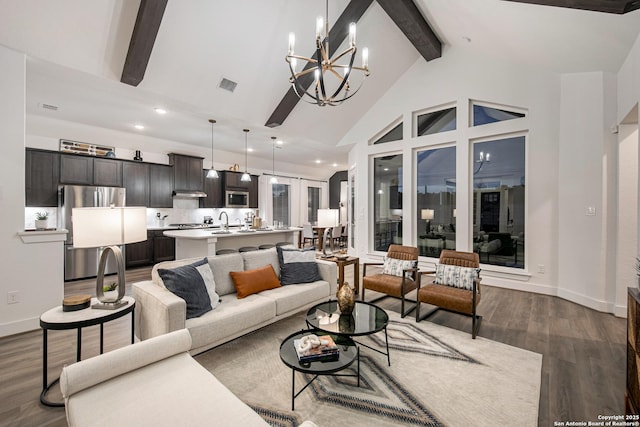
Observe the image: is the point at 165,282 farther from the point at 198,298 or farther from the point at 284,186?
the point at 284,186

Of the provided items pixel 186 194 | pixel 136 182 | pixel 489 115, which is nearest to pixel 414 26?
pixel 489 115

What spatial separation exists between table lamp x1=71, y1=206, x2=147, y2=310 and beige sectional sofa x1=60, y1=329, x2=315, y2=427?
0.82 meters

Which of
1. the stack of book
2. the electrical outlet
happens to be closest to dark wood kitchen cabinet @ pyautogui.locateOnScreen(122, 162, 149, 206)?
the electrical outlet

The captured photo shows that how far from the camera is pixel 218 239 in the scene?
16.8ft

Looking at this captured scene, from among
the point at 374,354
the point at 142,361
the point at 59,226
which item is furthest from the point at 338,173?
the point at 142,361

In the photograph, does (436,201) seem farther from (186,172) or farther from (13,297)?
(13,297)

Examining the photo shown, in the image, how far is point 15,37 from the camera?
295 cm

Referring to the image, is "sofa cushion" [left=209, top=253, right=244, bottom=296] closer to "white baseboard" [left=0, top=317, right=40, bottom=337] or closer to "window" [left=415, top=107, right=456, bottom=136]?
"white baseboard" [left=0, top=317, right=40, bottom=337]

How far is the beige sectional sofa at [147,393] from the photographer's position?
125 cm

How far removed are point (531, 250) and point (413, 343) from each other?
320 cm

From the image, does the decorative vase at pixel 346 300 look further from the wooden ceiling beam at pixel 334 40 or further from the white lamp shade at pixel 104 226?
the wooden ceiling beam at pixel 334 40

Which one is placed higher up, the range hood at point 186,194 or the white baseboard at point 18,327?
the range hood at point 186,194

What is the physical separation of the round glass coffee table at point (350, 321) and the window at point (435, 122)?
Answer: 170 inches

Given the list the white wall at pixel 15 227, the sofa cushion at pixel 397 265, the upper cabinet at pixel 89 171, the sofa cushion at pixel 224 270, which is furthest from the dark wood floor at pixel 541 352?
the upper cabinet at pixel 89 171
